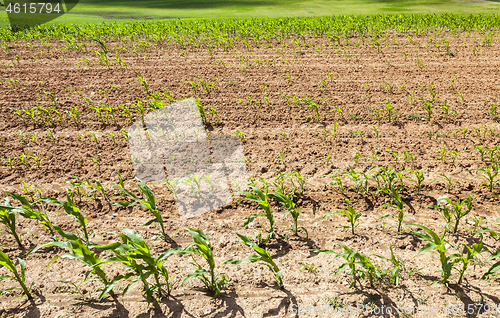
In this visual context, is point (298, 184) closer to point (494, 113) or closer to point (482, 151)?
point (482, 151)

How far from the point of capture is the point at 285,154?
4.72 metres

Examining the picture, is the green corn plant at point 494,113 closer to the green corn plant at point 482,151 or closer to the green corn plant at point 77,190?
the green corn plant at point 482,151


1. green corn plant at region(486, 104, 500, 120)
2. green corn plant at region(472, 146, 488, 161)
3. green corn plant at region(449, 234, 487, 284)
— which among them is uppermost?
green corn plant at region(486, 104, 500, 120)

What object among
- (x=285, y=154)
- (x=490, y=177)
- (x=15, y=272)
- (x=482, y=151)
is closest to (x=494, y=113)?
(x=482, y=151)

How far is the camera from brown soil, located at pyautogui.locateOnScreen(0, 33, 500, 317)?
8.67 feet

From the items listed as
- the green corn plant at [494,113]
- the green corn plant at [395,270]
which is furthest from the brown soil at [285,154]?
the green corn plant at [494,113]

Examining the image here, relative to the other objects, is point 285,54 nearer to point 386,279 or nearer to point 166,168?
point 166,168

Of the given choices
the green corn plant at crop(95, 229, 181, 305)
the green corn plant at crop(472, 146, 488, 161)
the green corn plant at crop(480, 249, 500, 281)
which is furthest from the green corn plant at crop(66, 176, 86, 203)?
the green corn plant at crop(472, 146, 488, 161)

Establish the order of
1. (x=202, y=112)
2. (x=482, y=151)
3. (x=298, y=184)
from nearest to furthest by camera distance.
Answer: (x=298, y=184) < (x=482, y=151) < (x=202, y=112)

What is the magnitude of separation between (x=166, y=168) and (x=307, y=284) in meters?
2.61

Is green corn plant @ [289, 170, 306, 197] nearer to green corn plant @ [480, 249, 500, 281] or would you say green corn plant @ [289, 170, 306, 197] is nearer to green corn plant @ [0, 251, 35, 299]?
green corn plant @ [480, 249, 500, 281]

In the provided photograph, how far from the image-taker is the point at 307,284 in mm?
2729

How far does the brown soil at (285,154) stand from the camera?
2.64 m

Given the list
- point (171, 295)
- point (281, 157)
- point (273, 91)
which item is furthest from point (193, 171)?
point (273, 91)
